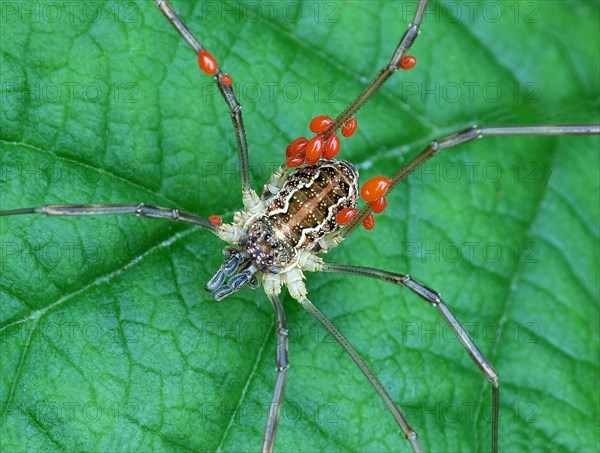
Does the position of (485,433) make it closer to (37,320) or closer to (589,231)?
(589,231)

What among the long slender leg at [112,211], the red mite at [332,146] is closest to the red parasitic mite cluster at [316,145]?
the red mite at [332,146]

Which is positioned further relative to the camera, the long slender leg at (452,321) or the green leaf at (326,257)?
the long slender leg at (452,321)

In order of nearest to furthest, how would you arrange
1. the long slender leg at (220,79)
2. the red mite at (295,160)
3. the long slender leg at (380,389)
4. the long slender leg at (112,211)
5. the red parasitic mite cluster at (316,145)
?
the long slender leg at (112,211) → the long slender leg at (380,389) → the long slender leg at (220,79) → the red parasitic mite cluster at (316,145) → the red mite at (295,160)

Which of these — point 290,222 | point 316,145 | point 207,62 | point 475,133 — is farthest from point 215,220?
point 475,133

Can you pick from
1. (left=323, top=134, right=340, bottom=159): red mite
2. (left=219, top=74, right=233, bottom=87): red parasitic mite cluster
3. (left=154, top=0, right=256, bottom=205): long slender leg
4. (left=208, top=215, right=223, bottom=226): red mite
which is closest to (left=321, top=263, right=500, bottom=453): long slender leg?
(left=323, top=134, right=340, bottom=159): red mite

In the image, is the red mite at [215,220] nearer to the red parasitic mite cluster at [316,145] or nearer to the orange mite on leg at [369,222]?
the red parasitic mite cluster at [316,145]

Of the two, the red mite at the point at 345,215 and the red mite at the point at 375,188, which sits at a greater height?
the red mite at the point at 345,215

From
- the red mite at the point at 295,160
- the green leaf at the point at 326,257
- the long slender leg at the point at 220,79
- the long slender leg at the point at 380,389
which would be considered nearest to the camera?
the green leaf at the point at 326,257
